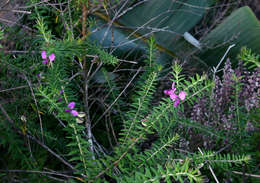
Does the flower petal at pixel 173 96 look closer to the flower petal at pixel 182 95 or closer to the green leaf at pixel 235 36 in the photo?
the flower petal at pixel 182 95

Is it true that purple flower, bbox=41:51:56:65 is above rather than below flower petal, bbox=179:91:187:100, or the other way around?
above

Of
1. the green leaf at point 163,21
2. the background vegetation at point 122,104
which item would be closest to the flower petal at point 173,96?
the background vegetation at point 122,104

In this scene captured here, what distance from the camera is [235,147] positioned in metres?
0.86

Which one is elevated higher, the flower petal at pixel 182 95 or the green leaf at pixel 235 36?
the green leaf at pixel 235 36

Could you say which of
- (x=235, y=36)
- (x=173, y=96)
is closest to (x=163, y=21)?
(x=235, y=36)

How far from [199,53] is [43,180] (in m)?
1.09

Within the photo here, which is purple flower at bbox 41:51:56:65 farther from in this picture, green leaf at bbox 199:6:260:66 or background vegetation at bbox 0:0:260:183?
green leaf at bbox 199:6:260:66

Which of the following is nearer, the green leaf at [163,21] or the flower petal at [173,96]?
the flower petal at [173,96]

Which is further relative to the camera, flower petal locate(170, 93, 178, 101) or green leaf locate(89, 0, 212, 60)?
green leaf locate(89, 0, 212, 60)

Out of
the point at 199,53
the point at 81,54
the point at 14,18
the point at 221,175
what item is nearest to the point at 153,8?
the point at 199,53

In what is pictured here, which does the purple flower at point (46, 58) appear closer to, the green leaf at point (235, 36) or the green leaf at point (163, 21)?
the green leaf at point (163, 21)

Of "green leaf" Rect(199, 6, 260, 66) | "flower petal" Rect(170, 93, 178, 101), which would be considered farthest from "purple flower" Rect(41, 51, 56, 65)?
"green leaf" Rect(199, 6, 260, 66)

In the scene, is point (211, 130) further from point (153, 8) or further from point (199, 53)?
point (153, 8)

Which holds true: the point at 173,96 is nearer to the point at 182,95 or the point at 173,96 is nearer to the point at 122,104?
the point at 182,95
